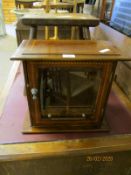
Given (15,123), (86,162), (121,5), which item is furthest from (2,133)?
(121,5)

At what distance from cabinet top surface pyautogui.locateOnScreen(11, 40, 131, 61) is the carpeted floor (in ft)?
1.23

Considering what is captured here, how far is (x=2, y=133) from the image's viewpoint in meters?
0.78

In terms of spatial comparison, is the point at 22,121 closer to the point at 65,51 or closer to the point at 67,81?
the point at 67,81

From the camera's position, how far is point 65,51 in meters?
0.64

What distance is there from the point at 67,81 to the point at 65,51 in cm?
15

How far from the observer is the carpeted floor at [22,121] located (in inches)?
30.0

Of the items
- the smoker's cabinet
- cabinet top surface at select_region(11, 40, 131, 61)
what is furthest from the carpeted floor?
cabinet top surface at select_region(11, 40, 131, 61)

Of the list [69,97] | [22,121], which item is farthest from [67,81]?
[22,121]

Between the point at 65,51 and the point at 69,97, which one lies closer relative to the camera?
the point at 65,51

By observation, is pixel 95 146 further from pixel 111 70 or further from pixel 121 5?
pixel 121 5

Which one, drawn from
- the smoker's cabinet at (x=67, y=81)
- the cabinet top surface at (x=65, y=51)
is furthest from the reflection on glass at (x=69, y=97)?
the cabinet top surface at (x=65, y=51)

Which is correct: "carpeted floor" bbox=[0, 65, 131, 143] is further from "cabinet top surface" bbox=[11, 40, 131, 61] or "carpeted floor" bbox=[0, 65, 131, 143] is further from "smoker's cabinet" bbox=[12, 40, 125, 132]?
"cabinet top surface" bbox=[11, 40, 131, 61]

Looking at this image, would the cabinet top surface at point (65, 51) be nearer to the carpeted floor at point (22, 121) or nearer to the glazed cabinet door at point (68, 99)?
the glazed cabinet door at point (68, 99)

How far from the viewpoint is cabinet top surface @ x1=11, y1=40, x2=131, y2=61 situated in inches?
22.7
